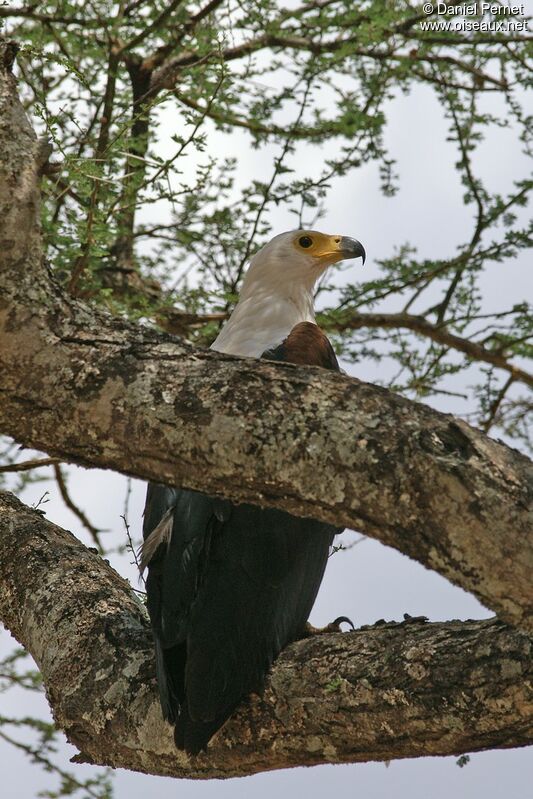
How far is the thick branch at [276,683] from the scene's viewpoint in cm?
233

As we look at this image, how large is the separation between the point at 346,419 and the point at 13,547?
1.61m

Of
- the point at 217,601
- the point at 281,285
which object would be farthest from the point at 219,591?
the point at 281,285

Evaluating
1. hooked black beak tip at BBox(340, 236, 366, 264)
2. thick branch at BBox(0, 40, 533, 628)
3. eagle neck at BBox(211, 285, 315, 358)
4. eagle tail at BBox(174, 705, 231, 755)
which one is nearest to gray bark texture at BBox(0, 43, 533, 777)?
thick branch at BBox(0, 40, 533, 628)

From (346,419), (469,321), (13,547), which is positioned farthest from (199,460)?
(469,321)

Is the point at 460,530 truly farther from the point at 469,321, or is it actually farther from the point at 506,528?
the point at 469,321

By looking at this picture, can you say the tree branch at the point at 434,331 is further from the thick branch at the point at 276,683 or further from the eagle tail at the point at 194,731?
the eagle tail at the point at 194,731

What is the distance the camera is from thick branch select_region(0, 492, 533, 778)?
91.7 inches

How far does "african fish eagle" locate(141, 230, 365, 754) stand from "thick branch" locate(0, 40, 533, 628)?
0.60 m

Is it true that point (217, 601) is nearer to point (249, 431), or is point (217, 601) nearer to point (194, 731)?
point (194, 731)

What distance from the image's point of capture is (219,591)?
113 inches

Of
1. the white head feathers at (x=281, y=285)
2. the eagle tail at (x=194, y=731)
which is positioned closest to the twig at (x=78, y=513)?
the white head feathers at (x=281, y=285)

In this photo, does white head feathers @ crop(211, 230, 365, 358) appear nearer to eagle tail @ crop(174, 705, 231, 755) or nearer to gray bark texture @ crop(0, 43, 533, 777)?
eagle tail @ crop(174, 705, 231, 755)

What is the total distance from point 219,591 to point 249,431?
1.07 m

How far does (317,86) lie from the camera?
4.59 m
